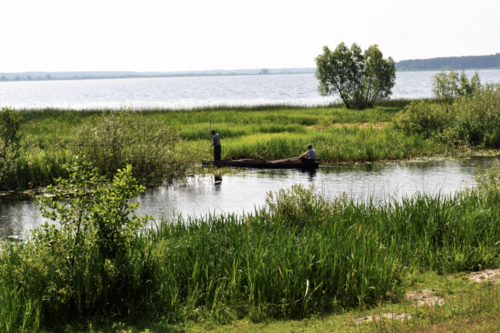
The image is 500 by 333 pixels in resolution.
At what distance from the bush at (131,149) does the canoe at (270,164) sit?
268cm

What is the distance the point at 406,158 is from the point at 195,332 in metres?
24.2

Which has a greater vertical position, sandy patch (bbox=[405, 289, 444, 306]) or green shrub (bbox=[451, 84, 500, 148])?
green shrub (bbox=[451, 84, 500, 148])

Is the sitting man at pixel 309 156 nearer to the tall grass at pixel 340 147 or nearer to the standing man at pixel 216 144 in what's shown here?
the tall grass at pixel 340 147

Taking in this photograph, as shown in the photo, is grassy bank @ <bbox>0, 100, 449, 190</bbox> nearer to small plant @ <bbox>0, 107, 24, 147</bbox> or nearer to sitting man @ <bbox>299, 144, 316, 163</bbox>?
small plant @ <bbox>0, 107, 24, 147</bbox>

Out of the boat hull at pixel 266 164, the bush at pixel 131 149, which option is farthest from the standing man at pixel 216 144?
the bush at pixel 131 149

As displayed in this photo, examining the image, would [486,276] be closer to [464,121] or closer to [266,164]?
[266,164]

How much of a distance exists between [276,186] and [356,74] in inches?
1763

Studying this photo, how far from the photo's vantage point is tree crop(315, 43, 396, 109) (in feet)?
194

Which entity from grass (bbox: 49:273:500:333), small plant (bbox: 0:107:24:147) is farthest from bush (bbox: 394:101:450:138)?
grass (bbox: 49:273:500:333)

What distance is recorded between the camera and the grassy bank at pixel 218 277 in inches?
283

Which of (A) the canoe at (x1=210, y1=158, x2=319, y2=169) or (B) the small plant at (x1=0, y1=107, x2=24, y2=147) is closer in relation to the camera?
(B) the small plant at (x1=0, y1=107, x2=24, y2=147)

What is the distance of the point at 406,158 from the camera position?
2823 centimetres

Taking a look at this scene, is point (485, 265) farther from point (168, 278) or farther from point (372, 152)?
point (372, 152)

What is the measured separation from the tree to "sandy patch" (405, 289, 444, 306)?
173 feet
